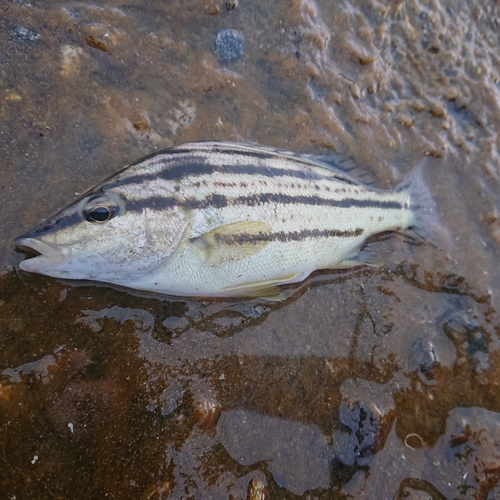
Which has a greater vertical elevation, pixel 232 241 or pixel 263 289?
pixel 232 241

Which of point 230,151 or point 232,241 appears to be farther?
point 230,151

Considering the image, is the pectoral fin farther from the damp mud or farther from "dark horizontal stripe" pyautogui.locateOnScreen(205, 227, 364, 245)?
the damp mud

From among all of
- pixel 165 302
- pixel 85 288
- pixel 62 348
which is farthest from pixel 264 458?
pixel 85 288

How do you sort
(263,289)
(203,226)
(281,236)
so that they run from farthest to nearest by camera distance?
(263,289)
(281,236)
(203,226)

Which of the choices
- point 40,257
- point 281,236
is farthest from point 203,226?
point 40,257

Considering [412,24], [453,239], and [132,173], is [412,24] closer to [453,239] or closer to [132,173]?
[453,239]

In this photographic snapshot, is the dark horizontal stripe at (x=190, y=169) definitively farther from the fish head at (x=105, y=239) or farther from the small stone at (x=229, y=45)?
the small stone at (x=229, y=45)

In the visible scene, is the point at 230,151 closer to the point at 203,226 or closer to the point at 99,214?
the point at 203,226
